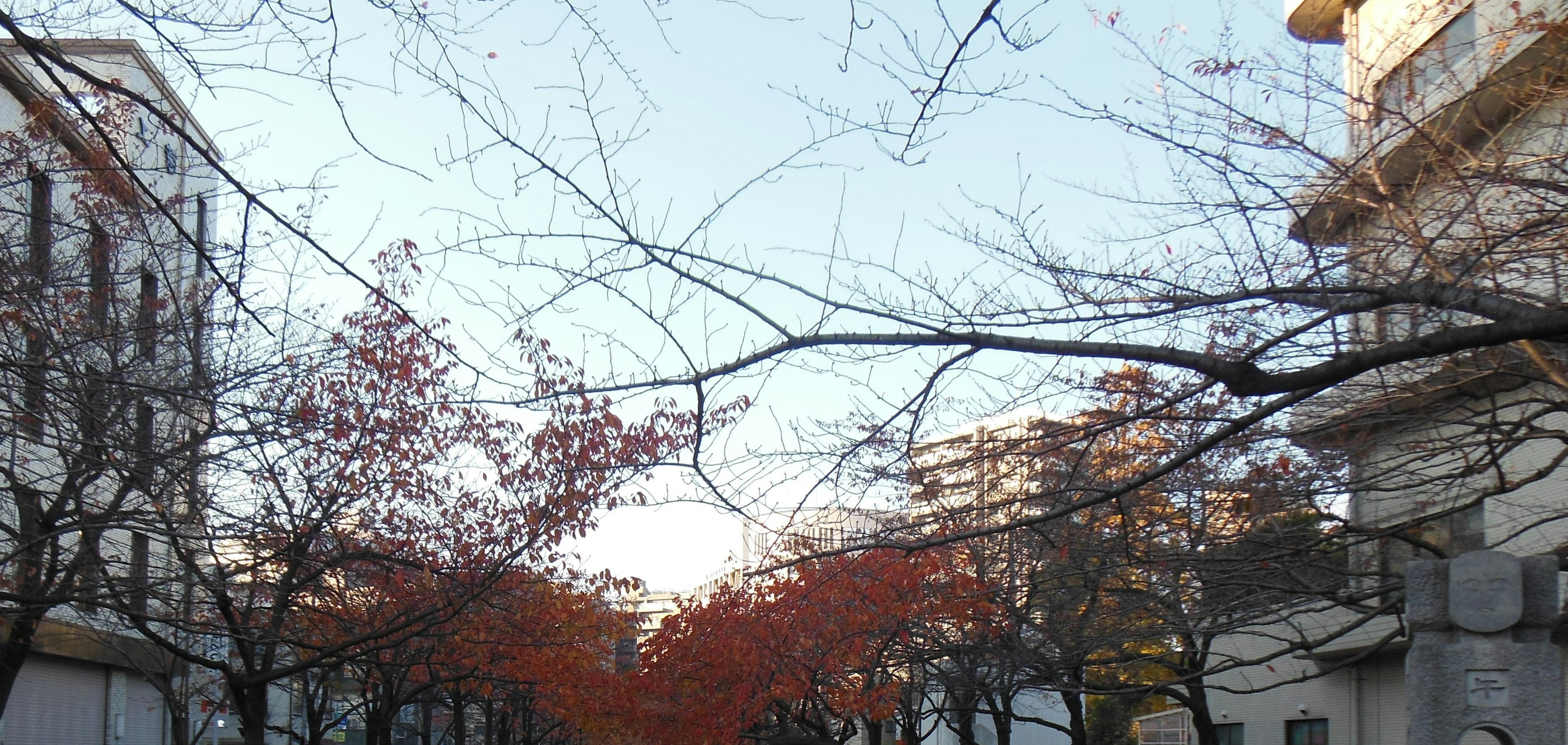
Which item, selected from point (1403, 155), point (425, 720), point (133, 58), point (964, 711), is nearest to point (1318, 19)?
→ point (1403, 155)

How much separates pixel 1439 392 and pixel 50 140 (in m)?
Result: 13.7

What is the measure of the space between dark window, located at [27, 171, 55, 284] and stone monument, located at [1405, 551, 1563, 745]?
11006 mm

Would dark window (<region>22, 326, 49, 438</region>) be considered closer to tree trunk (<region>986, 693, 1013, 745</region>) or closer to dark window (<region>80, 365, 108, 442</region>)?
dark window (<region>80, 365, 108, 442</region>)

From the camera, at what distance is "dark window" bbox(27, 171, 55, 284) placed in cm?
1191

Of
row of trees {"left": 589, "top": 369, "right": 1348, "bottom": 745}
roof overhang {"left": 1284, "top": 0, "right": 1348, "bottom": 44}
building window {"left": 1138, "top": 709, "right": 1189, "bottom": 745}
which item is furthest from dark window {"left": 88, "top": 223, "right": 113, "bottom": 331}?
building window {"left": 1138, "top": 709, "right": 1189, "bottom": 745}

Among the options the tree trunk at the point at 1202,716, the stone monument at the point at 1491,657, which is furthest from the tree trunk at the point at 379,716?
the stone monument at the point at 1491,657

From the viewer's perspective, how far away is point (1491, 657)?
897 cm

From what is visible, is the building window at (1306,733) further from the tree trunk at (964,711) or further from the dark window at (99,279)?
the dark window at (99,279)

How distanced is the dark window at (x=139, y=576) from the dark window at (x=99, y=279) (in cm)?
236

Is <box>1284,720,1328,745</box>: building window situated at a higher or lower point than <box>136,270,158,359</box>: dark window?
lower

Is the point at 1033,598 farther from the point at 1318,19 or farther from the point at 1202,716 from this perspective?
the point at 1318,19

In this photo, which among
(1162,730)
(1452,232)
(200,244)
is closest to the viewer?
(200,244)

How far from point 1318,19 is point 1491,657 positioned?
12.0m

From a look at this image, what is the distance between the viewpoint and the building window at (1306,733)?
22.6 meters
